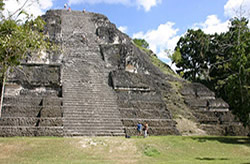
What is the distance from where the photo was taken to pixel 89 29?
22375 mm

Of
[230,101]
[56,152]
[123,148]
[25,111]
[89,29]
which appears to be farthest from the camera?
[89,29]

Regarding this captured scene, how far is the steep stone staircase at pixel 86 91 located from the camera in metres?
11.7

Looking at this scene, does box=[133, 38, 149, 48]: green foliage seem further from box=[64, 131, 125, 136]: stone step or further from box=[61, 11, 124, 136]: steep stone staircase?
box=[64, 131, 125, 136]: stone step

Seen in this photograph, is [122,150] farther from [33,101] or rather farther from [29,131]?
[33,101]

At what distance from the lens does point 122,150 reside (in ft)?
32.4

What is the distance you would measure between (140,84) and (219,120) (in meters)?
4.90

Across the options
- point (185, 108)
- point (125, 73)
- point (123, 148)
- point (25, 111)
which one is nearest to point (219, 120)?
point (185, 108)

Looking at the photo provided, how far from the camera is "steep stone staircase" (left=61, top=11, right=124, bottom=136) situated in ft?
38.5

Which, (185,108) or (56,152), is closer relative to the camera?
(56,152)

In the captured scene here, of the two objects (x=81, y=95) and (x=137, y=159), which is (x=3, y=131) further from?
(x=137, y=159)

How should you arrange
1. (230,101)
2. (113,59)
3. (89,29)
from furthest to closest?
(89,29) → (113,59) → (230,101)

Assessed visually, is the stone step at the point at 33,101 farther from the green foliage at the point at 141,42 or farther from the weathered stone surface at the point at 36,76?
the green foliage at the point at 141,42

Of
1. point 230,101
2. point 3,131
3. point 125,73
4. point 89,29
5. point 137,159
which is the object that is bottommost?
point 137,159

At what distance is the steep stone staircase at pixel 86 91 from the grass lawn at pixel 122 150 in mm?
1089
